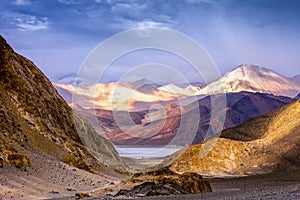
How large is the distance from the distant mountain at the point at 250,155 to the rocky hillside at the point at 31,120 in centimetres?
2218

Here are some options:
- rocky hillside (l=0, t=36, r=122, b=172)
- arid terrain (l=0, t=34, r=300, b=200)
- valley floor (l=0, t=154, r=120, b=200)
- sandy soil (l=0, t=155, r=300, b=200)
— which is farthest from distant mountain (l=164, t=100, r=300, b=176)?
valley floor (l=0, t=154, r=120, b=200)

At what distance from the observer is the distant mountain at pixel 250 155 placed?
295ft

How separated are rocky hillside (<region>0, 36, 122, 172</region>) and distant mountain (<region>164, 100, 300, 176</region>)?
72.8 ft

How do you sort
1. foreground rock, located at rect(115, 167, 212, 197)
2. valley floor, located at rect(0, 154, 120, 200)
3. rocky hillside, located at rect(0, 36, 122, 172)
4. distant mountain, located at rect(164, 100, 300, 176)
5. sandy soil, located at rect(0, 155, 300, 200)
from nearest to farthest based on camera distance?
1. foreground rock, located at rect(115, 167, 212, 197)
2. sandy soil, located at rect(0, 155, 300, 200)
3. valley floor, located at rect(0, 154, 120, 200)
4. rocky hillside, located at rect(0, 36, 122, 172)
5. distant mountain, located at rect(164, 100, 300, 176)

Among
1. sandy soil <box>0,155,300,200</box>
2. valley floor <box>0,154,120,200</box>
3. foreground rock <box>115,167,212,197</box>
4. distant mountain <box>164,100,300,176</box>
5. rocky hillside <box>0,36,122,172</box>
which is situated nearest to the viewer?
foreground rock <box>115,167,212,197</box>

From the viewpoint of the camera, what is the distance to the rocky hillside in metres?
56.6

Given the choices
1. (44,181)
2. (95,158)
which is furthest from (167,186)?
(95,158)

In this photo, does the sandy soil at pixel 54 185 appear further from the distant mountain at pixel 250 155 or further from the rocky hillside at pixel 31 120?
the distant mountain at pixel 250 155

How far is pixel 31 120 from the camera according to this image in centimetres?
6544

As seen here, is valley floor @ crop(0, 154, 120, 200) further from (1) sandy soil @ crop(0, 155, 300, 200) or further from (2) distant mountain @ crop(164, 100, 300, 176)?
(2) distant mountain @ crop(164, 100, 300, 176)

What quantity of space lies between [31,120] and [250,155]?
44.3 meters

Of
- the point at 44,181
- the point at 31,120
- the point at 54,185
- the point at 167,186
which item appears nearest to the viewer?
the point at 167,186

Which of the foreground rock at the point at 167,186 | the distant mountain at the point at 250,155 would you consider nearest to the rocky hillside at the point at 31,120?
the foreground rock at the point at 167,186

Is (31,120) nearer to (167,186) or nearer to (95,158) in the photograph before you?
(95,158)
